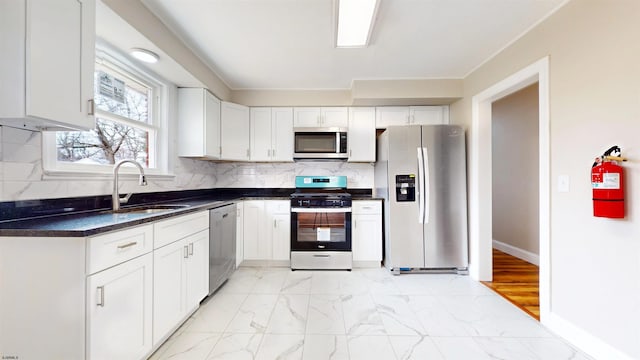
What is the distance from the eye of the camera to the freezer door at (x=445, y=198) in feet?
9.71

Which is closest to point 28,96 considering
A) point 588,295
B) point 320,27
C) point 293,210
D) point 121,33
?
point 121,33

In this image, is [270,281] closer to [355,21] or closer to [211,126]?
[211,126]

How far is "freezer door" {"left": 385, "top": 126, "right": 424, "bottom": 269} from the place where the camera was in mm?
2971

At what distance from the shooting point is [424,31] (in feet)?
6.99

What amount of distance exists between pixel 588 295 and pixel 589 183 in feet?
2.42

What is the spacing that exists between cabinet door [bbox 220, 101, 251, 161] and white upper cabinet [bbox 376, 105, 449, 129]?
6.12ft

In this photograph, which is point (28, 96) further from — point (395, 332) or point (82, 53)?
point (395, 332)

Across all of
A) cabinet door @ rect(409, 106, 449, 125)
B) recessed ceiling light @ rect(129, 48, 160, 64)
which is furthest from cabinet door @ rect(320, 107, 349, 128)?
recessed ceiling light @ rect(129, 48, 160, 64)

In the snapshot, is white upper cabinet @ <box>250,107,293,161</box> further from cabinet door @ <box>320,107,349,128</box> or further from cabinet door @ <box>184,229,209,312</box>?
cabinet door @ <box>184,229,209,312</box>

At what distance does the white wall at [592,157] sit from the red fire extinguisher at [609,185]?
0.05m

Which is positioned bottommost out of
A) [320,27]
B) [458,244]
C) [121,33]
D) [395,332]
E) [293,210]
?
[395,332]

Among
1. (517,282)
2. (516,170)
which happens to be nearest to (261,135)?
(517,282)

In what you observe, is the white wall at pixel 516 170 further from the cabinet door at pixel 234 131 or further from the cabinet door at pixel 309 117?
the cabinet door at pixel 234 131

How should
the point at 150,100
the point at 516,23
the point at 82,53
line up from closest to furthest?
1. the point at 82,53
2. the point at 516,23
3. the point at 150,100
